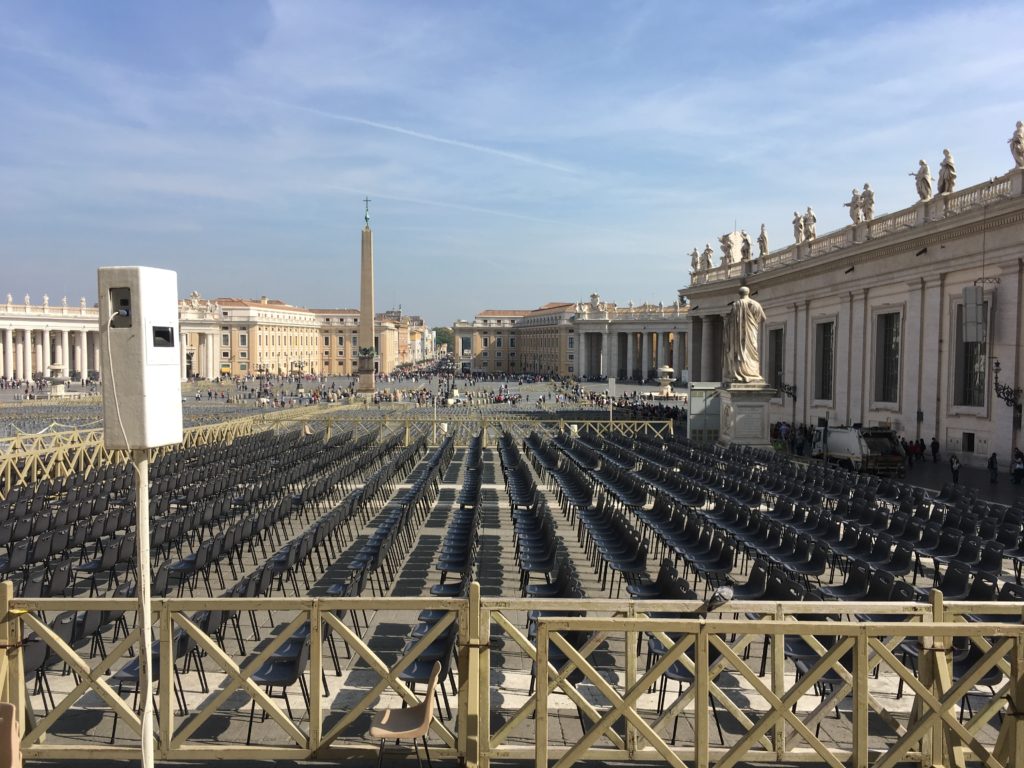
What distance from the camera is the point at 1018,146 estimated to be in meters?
24.3

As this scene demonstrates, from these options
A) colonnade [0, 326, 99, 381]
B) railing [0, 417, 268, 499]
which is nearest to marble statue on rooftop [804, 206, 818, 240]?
railing [0, 417, 268, 499]

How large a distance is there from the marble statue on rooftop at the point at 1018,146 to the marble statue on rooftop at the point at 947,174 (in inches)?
162

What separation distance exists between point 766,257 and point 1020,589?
43.1 m

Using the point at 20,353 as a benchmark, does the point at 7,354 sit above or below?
below

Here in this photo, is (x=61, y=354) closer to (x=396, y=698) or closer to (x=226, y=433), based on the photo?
(x=226, y=433)

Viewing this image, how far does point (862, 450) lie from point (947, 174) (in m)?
11.8

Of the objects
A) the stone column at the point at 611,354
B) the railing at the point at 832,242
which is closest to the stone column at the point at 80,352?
the stone column at the point at 611,354

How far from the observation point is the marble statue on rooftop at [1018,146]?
2425 cm

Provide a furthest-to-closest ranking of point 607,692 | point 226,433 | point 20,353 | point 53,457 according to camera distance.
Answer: point 20,353, point 226,433, point 53,457, point 607,692

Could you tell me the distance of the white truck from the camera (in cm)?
2502

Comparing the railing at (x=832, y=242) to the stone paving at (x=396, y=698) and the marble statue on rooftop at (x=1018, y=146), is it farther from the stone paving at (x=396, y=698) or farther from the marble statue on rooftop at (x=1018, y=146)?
the stone paving at (x=396, y=698)

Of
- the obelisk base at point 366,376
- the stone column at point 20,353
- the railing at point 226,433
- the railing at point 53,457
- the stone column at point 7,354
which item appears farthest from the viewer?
the stone column at point 20,353

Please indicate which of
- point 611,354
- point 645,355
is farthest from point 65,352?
point 645,355

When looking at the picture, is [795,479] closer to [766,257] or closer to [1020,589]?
[1020,589]
